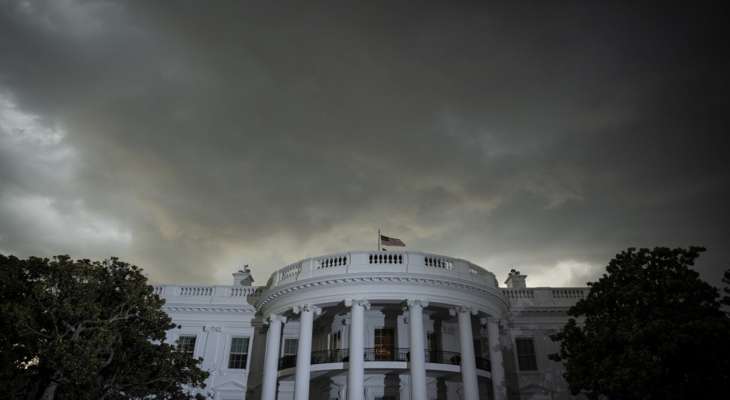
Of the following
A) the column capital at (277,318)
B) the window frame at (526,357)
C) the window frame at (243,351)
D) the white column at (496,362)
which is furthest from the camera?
the window frame at (243,351)

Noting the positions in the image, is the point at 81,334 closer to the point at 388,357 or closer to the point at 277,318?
the point at 277,318

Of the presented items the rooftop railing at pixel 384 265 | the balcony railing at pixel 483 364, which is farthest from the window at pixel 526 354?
the rooftop railing at pixel 384 265

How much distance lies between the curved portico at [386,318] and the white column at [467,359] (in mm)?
46

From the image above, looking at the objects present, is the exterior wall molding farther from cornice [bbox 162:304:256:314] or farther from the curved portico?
the curved portico

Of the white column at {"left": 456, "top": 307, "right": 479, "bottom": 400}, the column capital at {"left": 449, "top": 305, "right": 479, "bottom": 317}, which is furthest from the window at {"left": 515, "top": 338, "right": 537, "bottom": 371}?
the column capital at {"left": 449, "top": 305, "right": 479, "bottom": 317}

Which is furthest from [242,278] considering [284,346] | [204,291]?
[284,346]

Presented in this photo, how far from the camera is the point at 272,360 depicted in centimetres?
2361

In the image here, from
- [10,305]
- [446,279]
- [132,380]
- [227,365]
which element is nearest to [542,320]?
[446,279]

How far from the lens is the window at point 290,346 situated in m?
27.4

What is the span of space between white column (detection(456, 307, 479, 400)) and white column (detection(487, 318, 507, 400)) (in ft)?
4.11

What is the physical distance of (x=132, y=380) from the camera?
18.6 m

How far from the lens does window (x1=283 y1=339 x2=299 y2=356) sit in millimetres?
27375

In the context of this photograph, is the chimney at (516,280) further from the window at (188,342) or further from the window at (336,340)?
the window at (188,342)

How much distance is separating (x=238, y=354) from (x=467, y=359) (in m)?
14.0
